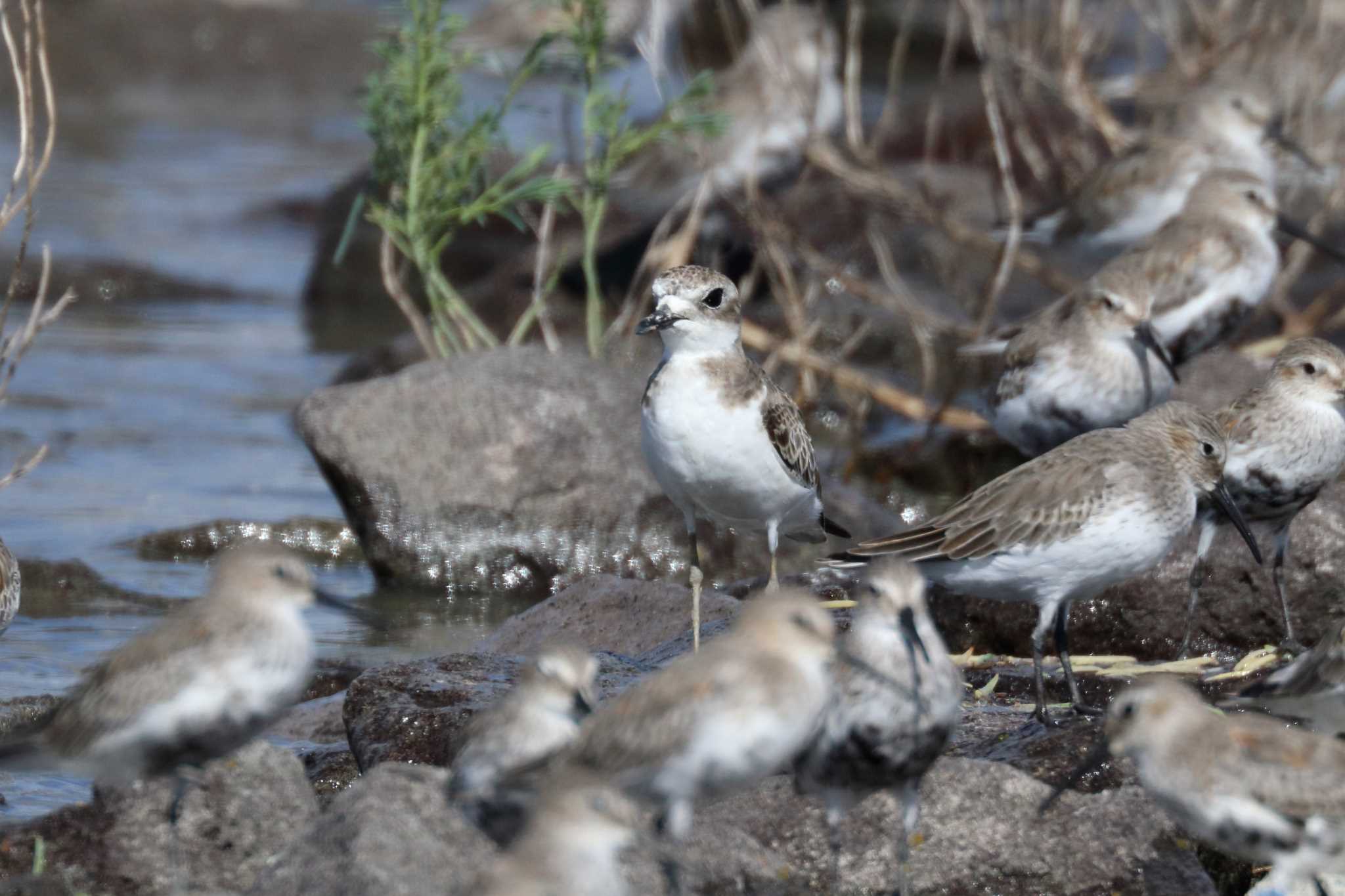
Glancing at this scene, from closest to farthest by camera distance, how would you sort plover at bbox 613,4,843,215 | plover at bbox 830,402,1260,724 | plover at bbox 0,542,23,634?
plover at bbox 830,402,1260,724, plover at bbox 0,542,23,634, plover at bbox 613,4,843,215

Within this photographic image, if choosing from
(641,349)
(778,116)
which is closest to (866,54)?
(778,116)

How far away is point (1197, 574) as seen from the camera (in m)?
8.95

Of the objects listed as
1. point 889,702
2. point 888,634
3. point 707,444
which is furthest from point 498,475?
point 889,702

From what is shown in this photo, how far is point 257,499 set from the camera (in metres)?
13.2

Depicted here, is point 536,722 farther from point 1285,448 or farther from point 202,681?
point 1285,448

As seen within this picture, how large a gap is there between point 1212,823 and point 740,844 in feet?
4.76

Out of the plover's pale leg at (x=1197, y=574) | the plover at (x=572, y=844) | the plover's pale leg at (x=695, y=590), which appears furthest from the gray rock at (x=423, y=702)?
the plover's pale leg at (x=1197, y=574)

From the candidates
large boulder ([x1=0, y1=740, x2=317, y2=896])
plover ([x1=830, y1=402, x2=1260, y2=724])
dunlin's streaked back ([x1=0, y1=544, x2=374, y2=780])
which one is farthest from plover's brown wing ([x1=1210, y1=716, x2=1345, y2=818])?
large boulder ([x1=0, y1=740, x2=317, y2=896])

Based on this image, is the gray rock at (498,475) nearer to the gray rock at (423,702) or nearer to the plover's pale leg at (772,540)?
the plover's pale leg at (772,540)

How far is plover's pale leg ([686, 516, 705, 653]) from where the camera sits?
801cm

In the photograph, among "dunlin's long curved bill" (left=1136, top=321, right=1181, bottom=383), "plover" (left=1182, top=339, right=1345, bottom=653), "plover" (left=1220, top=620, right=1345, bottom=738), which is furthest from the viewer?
"dunlin's long curved bill" (left=1136, top=321, right=1181, bottom=383)

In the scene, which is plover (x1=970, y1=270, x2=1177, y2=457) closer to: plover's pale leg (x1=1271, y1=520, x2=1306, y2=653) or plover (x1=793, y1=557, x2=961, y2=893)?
plover's pale leg (x1=1271, y1=520, x2=1306, y2=653)

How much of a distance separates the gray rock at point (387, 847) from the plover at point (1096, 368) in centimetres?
523

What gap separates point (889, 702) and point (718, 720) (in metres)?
0.77
